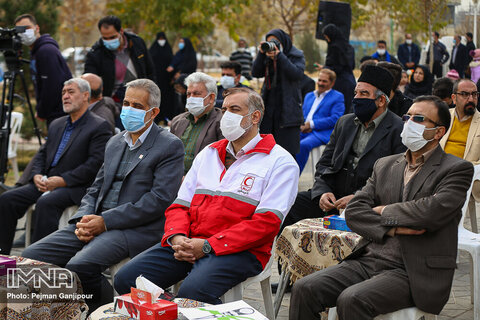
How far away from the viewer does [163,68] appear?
1466 centimetres

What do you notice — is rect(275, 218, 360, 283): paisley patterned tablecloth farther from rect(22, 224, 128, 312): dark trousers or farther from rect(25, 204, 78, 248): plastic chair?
rect(25, 204, 78, 248): plastic chair

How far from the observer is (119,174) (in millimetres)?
5016

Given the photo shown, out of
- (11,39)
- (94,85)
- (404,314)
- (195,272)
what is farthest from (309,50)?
(404,314)

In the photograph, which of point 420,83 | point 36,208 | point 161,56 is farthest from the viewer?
point 161,56

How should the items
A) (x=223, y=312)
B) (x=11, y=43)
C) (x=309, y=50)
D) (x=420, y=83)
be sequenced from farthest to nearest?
(x=309, y=50) → (x=420, y=83) → (x=11, y=43) → (x=223, y=312)

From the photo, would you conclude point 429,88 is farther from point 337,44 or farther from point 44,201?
point 44,201

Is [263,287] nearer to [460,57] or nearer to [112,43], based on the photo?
[112,43]

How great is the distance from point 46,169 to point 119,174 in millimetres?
1676

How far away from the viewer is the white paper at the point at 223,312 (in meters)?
3.04

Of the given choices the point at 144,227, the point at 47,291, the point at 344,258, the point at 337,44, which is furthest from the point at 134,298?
the point at 337,44

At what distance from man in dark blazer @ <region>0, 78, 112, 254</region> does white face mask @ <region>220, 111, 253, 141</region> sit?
2124mm

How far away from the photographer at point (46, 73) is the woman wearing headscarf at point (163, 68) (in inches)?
263

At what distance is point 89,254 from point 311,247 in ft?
4.97

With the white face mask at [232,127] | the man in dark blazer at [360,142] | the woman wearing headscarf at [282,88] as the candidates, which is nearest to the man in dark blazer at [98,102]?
the woman wearing headscarf at [282,88]
